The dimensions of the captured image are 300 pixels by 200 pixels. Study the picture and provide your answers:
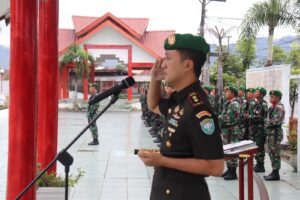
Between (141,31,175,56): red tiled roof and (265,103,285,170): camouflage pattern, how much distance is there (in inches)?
876

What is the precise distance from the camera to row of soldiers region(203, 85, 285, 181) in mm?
7168

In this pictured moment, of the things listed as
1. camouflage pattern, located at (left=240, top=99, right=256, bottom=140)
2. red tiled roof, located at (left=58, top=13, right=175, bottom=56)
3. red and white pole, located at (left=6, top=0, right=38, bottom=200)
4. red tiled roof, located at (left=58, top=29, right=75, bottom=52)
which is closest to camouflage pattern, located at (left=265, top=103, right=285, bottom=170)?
camouflage pattern, located at (left=240, top=99, right=256, bottom=140)

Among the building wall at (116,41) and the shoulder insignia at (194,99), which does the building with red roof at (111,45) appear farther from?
the shoulder insignia at (194,99)

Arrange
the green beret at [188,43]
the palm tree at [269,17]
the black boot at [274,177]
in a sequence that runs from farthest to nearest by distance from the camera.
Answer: the palm tree at [269,17] < the black boot at [274,177] < the green beret at [188,43]

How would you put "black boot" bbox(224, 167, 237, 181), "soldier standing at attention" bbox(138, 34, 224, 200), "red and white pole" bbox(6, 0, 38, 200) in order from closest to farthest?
"soldier standing at attention" bbox(138, 34, 224, 200)
"red and white pole" bbox(6, 0, 38, 200)
"black boot" bbox(224, 167, 237, 181)

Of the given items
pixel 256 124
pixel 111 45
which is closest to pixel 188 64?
pixel 256 124

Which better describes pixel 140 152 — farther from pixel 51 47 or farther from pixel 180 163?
pixel 51 47

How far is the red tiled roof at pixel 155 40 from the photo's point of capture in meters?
29.7

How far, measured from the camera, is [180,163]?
6.05ft

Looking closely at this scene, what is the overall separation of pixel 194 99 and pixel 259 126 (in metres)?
6.33

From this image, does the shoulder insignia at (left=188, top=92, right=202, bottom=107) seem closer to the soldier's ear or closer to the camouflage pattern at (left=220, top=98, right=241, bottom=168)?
the soldier's ear

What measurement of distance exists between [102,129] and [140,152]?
1414cm

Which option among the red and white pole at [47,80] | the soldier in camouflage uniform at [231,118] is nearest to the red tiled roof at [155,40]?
the soldier in camouflage uniform at [231,118]

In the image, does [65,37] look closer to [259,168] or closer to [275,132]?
[259,168]
